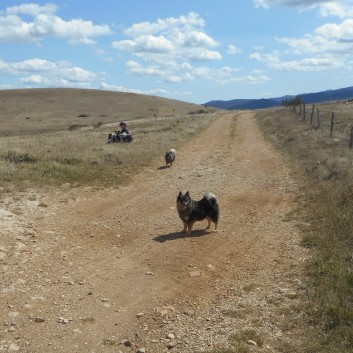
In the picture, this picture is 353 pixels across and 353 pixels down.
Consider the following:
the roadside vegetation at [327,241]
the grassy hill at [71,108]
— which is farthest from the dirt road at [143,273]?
the grassy hill at [71,108]

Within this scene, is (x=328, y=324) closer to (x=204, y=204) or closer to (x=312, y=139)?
(x=204, y=204)

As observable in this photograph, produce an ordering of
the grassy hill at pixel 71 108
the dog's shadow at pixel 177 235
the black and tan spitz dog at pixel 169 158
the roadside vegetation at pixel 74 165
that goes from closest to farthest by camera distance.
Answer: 1. the dog's shadow at pixel 177 235
2. the roadside vegetation at pixel 74 165
3. the black and tan spitz dog at pixel 169 158
4. the grassy hill at pixel 71 108

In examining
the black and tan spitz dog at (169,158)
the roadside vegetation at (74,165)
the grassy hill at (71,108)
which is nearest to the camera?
the roadside vegetation at (74,165)

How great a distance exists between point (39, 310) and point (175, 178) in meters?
9.28

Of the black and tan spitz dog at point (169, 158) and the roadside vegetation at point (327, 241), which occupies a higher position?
the black and tan spitz dog at point (169, 158)

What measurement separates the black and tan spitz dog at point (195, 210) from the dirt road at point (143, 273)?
0.93 feet

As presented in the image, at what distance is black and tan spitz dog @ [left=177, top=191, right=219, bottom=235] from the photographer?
29.9 ft

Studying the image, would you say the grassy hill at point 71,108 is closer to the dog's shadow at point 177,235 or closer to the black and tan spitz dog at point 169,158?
the black and tan spitz dog at point 169,158

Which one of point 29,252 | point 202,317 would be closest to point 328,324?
point 202,317

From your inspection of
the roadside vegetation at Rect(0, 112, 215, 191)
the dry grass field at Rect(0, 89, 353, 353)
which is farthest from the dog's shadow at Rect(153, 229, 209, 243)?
the roadside vegetation at Rect(0, 112, 215, 191)

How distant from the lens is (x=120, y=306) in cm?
620

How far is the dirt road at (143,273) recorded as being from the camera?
5484 mm

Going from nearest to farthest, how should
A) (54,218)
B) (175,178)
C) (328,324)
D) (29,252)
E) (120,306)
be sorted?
(328,324) < (120,306) < (29,252) < (54,218) < (175,178)

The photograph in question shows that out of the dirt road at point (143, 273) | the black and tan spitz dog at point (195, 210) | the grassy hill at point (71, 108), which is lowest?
the dirt road at point (143, 273)
